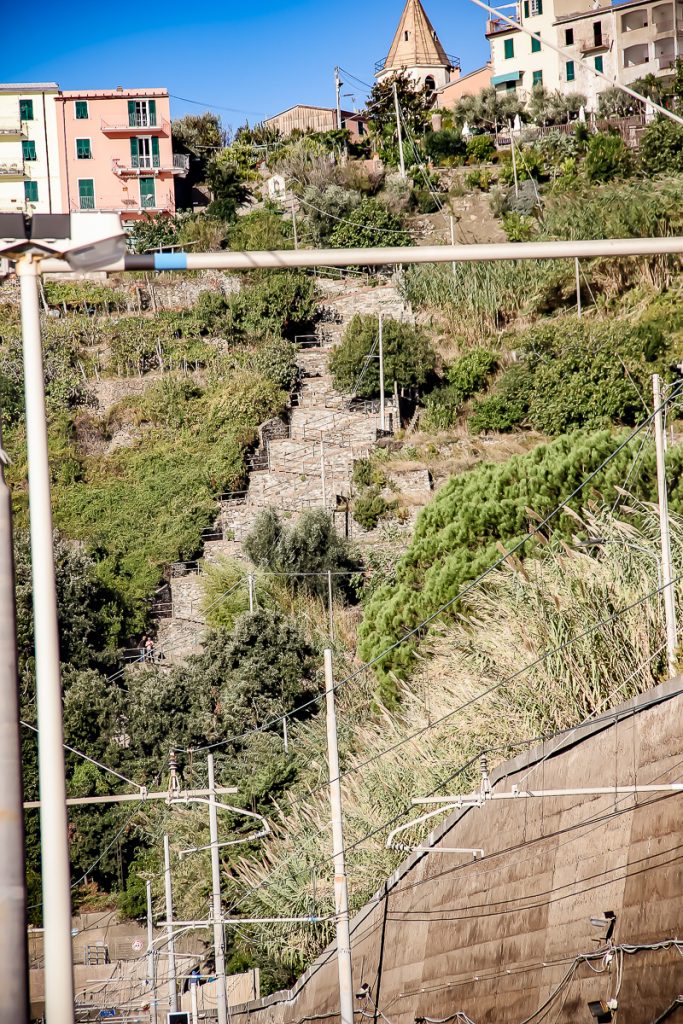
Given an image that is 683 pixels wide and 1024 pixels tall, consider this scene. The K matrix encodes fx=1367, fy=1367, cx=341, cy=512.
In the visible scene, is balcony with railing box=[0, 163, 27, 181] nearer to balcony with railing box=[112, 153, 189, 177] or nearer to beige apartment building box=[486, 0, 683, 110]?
balcony with railing box=[112, 153, 189, 177]

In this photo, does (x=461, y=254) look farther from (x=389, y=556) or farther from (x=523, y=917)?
(x=389, y=556)

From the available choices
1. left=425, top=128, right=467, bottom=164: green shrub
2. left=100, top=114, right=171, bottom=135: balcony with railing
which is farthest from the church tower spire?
left=100, top=114, right=171, bottom=135: balcony with railing

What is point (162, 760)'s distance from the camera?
109 feet

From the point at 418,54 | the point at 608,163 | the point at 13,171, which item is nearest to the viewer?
the point at 608,163

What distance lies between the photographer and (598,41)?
66.6 metres

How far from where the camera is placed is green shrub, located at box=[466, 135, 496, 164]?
64.1m

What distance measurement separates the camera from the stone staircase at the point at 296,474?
39438 mm

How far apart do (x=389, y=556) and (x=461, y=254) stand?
108 ft

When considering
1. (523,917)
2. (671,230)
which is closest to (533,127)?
(671,230)

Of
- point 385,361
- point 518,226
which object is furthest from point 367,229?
point 385,361

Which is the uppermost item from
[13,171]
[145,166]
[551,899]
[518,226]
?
[145,166]

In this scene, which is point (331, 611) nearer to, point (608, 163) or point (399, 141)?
point (608, 163)

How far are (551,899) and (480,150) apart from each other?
174 ft

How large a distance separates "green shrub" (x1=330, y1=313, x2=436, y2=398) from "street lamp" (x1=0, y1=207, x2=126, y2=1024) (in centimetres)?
4103
